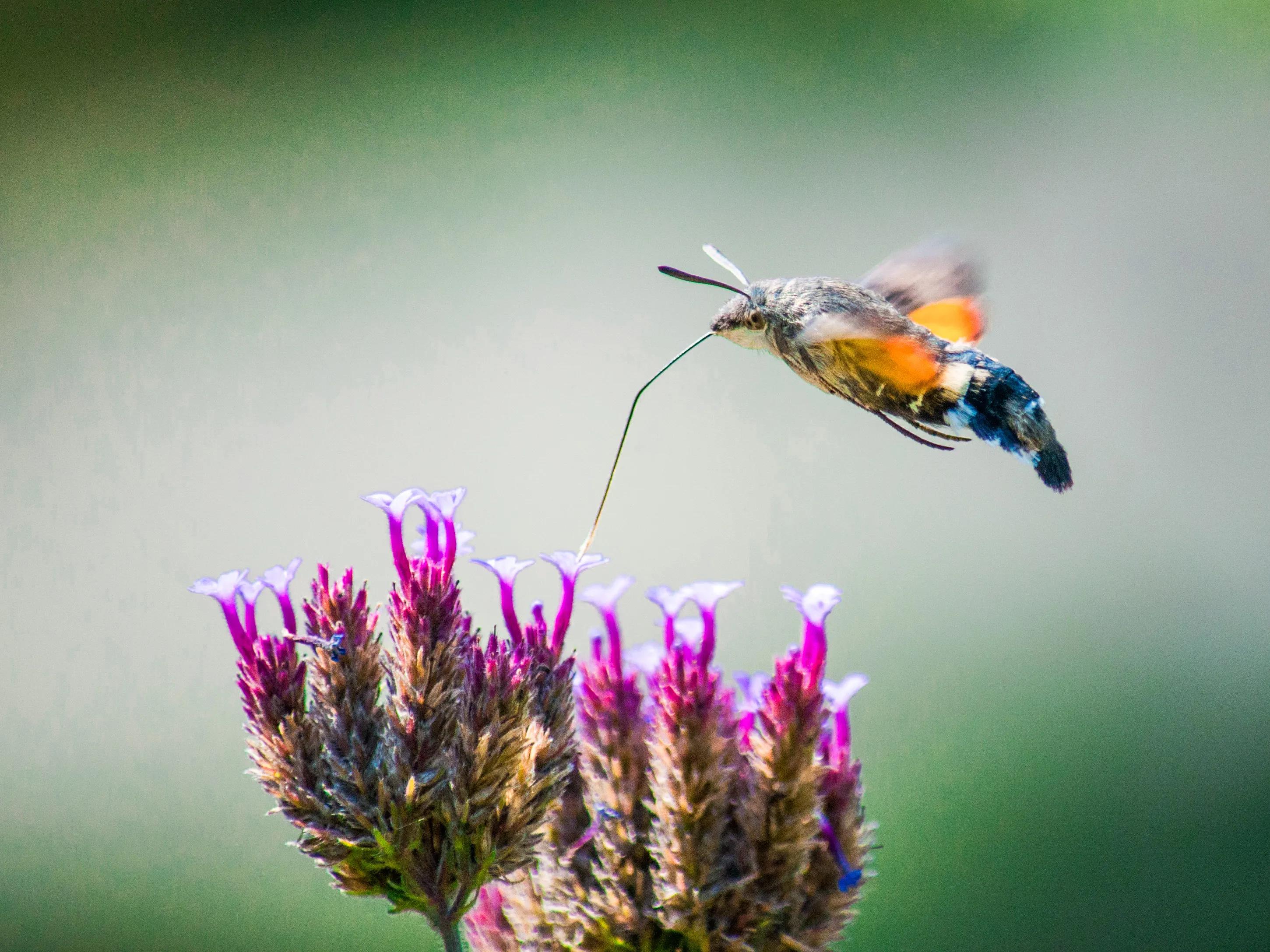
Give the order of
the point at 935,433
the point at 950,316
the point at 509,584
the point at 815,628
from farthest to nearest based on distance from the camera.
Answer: the point at 950,316 → the point at 509,584 → the point at 815,628 → the point at 935,433

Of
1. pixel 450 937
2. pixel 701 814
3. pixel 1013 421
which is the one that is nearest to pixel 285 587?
pixel 450 937

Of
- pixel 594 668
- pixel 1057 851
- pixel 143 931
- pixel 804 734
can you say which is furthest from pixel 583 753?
pixel 143 931

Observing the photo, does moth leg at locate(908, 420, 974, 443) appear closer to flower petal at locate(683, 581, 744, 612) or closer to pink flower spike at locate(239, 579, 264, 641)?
flower petal at locate(683, 581, 744, 612)

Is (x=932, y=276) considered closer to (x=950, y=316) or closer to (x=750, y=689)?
(x=950, y=316)

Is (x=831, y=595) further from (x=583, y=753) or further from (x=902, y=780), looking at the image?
(x=902, y=780)

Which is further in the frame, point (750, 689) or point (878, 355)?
point (750, 689)

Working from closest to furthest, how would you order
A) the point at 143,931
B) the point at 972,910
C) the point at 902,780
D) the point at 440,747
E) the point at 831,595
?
the point at 440,747 → the point at 831,595 → the point at 972,910 → the point at 143,931 → the point at 902,780
